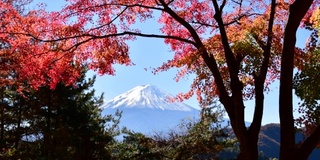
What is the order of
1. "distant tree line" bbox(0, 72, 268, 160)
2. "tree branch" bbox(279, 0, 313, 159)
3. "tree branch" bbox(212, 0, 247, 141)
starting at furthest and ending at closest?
"distant tree line" bbox(0, 72, 268, 160)
"tree branch" bbox(212, 0, 247, 141)
"tree branch" bbox(279, 0, 313, 159)

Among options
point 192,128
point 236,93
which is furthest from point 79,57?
point 192,128

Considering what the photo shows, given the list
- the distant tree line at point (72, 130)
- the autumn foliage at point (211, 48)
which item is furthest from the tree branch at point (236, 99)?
the distant tree line at point (72, 130)

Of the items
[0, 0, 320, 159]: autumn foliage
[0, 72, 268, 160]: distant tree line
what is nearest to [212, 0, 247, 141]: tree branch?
[0, 0, 320, 159]: autumn foliage

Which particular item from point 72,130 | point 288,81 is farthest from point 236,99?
point 72,130

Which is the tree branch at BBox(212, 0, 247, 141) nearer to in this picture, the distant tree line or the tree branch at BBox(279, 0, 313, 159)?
the tree branch at BBox(279, 0, 313, 159)

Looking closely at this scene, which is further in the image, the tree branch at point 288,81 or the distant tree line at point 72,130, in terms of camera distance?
the distant tree line at point 72,130

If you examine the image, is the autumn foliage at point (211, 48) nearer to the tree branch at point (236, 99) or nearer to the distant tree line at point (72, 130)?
the tree branch at point (236, 99)

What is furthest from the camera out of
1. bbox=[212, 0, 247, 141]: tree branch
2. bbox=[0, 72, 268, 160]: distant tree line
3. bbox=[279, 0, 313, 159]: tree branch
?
bbox=[0, 72, 268, 160]: distant tree line

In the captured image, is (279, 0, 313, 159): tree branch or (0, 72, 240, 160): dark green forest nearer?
(279, 0, 313, 159): tree branch

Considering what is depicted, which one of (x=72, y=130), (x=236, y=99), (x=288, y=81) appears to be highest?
(x=72, y=130)

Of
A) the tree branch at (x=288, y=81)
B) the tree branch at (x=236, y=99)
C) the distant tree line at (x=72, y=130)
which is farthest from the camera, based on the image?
the distant tree line at (x=72, y=130)

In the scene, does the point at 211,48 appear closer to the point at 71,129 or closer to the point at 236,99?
the point at 236,99

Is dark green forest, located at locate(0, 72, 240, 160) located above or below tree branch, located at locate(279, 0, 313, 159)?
above

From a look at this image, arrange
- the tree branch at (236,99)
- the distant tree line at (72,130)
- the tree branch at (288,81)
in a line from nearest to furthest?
1. the tree branch at (288,81)
2. the tree branch at (236,99)
3. the distant tree line at (72,130)
